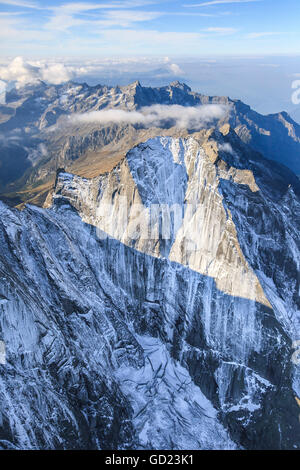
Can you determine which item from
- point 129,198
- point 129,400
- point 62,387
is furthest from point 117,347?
point 129,198

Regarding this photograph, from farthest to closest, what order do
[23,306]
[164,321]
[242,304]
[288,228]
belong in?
[288,228] < [164,321] < [242,304] < [23,306]

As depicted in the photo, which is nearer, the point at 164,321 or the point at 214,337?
the point at 214,337

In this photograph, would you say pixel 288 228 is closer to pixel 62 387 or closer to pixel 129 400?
pixel 129 400

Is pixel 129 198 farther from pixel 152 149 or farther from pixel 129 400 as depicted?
pixel 129 400

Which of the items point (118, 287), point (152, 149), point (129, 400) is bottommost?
point (129, 400)

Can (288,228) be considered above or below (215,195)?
below

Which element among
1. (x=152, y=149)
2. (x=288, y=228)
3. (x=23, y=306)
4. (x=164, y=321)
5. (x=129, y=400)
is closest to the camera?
(x=23, y=306)
